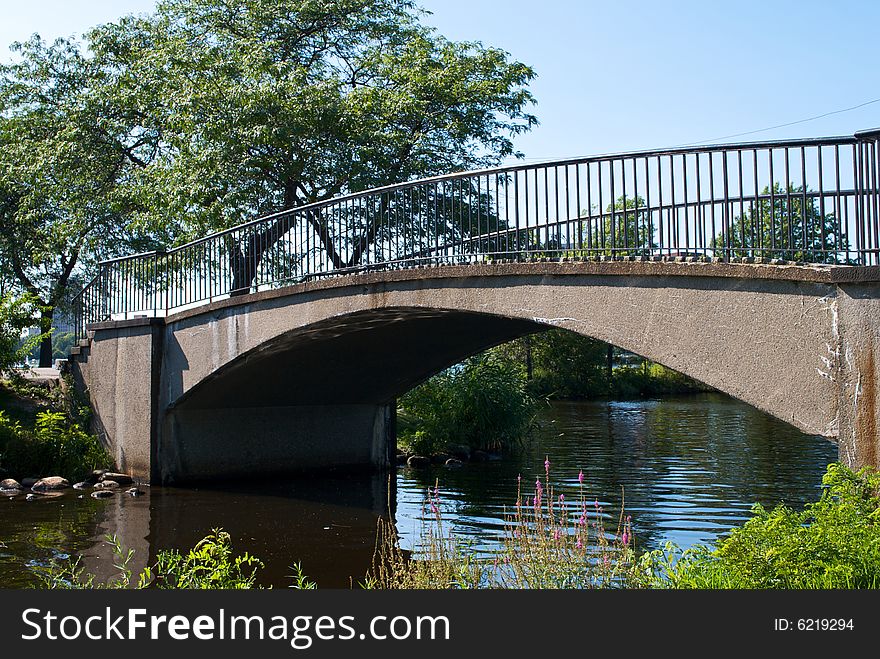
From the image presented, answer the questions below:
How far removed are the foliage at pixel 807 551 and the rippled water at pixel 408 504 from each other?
12.9 feet

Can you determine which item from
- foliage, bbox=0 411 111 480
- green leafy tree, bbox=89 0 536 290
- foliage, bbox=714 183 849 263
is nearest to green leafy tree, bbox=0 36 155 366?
green leafy tree, bbox=89 0 536 290

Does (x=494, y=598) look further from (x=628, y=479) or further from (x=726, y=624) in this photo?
(x=628, y=479)

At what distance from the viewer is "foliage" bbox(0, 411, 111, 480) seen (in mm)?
16375

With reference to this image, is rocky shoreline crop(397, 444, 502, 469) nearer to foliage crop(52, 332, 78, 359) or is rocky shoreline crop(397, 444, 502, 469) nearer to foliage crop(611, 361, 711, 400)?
foliage crop(52, 332, 78, 359)

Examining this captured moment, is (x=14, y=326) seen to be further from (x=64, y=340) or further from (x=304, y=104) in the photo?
(x=64, y=340)

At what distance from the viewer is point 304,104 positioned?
19203mm

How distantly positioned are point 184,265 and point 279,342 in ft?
8.96

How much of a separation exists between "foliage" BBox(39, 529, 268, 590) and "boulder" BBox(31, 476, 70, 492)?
4.98 meters

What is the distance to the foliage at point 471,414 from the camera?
20.2m

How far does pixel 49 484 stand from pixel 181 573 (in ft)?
24.6

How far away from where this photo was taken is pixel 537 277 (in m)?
10.0

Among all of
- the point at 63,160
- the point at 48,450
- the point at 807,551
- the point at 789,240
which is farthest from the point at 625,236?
the point at 63,160

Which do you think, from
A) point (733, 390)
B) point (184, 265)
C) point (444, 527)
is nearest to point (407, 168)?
point (184, 265)

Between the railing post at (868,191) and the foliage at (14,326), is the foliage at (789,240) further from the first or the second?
the foliage at (14,326)
